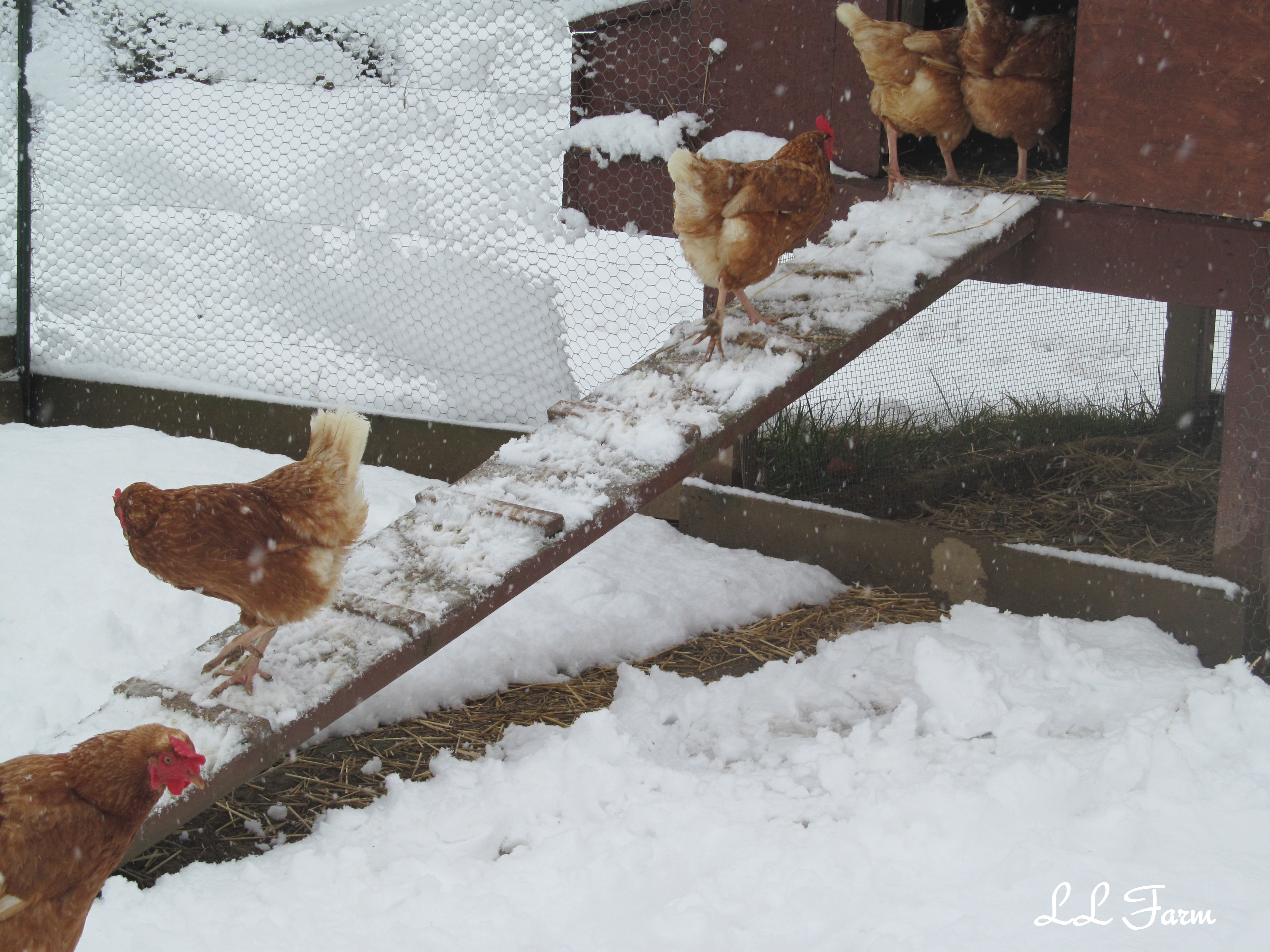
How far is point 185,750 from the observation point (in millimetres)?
1778

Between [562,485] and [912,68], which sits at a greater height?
[912,68]

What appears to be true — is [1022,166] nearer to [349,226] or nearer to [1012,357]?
[1012,357]

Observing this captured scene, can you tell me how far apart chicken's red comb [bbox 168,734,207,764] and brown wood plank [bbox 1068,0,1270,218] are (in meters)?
2.66

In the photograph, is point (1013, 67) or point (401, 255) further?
point (401, 255)

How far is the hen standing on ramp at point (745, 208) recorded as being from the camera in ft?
9.12

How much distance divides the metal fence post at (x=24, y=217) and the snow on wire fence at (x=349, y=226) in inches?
1.7

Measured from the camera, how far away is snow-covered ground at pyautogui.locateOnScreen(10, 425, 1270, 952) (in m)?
1.84

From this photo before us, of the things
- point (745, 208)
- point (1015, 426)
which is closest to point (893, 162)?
point (745, 208)

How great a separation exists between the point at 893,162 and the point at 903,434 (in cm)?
125

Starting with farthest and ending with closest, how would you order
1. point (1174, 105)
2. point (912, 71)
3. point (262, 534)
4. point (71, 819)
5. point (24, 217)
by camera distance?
1. point (24, 217)
2. point (912, 71)
3. point (1174, 105)
4. point (262, 534)
5. point (71, 819)

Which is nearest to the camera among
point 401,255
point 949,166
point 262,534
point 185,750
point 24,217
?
point 185,750

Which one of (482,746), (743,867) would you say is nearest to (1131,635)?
(743,867)

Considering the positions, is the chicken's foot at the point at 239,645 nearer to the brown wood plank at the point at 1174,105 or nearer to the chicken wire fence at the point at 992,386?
the chicken wire fence at the point at 992,386

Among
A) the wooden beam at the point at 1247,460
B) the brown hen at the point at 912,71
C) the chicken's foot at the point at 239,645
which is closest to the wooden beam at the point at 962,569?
the wooden beam at the point at 1247,460
